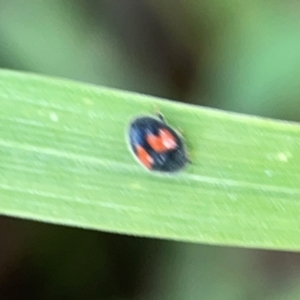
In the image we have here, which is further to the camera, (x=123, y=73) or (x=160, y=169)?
(x=123, y=73)

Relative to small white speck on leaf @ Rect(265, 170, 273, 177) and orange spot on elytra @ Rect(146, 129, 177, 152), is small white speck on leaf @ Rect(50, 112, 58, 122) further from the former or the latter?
small white speck on leaf @ Rect(265, 170, 273, 177)

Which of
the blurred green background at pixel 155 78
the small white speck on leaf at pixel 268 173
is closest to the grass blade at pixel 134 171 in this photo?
the small white speck on leaf at pixel 268 173

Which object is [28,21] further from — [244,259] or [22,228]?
[244,259]

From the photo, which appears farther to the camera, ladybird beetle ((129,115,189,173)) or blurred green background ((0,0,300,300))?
blurred green background ((0,0,300,300))

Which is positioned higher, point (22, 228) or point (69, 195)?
point (69, 195)

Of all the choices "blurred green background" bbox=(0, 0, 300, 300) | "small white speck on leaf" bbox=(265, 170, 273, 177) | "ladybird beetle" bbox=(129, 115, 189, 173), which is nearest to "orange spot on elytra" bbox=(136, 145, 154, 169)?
"ladybird beetle" bbox=(129, 115, 189, 173)

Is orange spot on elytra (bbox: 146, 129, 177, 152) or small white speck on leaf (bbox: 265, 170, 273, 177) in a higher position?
small white speck on leaf (bbox: 265, 170, 273, 177)

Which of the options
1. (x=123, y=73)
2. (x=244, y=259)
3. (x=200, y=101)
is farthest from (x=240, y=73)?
(x=244, y=259)
